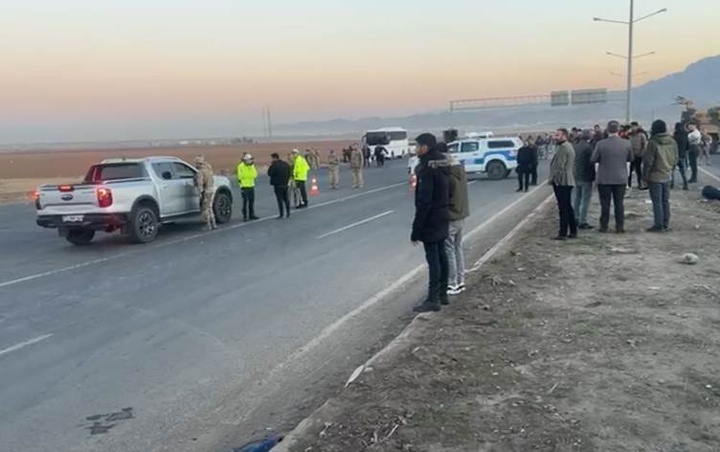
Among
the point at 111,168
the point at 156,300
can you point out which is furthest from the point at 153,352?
the point at 111,168

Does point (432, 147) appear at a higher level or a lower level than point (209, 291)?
higher

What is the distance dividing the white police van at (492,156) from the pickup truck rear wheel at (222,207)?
15.6m

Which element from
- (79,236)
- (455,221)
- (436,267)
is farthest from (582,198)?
(79,236)

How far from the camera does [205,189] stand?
60.4 ft

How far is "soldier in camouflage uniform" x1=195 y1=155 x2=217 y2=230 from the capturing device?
18.4 m

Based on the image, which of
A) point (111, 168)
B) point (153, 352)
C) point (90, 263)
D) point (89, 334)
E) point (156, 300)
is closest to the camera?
point (153, 352)

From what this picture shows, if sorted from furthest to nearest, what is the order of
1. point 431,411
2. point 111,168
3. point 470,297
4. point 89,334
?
point 111,168
point 470,297
point 89,334
point 431,411

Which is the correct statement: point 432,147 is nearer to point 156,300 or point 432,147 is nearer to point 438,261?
point 438,261

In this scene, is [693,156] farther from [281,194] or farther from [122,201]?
[122,201]

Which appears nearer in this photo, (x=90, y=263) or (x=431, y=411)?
(x=431, y=411)

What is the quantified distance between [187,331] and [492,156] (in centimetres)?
2702

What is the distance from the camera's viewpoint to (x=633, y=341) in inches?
271

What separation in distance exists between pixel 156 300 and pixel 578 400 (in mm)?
6296

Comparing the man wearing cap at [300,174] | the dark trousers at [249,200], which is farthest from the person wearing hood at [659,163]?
the man wearing cap at [300,174]
